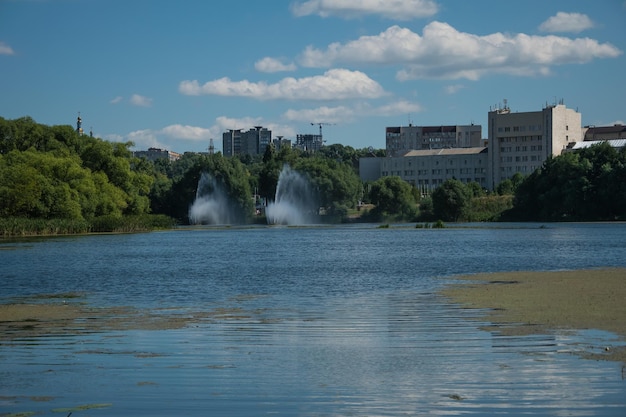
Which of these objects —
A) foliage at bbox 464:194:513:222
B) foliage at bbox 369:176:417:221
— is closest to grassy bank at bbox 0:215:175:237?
foliage at bbox 369:176:417:221

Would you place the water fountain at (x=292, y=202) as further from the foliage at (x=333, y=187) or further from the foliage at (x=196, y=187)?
the foliage at (x=196, y=187)

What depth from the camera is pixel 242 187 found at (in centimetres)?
15950

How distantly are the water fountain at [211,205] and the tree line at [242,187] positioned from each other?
114 centimetres

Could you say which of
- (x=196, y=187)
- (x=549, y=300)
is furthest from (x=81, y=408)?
(x=196, y=187)

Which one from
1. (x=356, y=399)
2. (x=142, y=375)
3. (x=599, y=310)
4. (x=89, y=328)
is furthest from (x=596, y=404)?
(x=89, y=328)

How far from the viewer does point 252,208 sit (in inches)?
6398

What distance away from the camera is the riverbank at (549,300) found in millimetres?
19938

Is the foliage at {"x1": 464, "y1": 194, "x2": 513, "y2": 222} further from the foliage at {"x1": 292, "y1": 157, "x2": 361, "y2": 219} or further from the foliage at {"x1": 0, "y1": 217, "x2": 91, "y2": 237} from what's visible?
the foliage at {"x1": 0, "y1": 217, "x2": 91, "y2": 237}

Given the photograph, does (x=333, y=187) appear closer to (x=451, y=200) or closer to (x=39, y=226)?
(x=451, y=200)

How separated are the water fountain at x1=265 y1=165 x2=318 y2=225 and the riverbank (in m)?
128

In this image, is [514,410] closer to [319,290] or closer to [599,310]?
[599,310]

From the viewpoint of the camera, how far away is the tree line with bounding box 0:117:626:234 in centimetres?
10000

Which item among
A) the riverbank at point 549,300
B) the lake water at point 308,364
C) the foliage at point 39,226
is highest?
the foliage at point 39,226

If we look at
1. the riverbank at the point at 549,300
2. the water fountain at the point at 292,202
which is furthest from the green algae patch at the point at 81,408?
the water fountain at the point at 292,202
